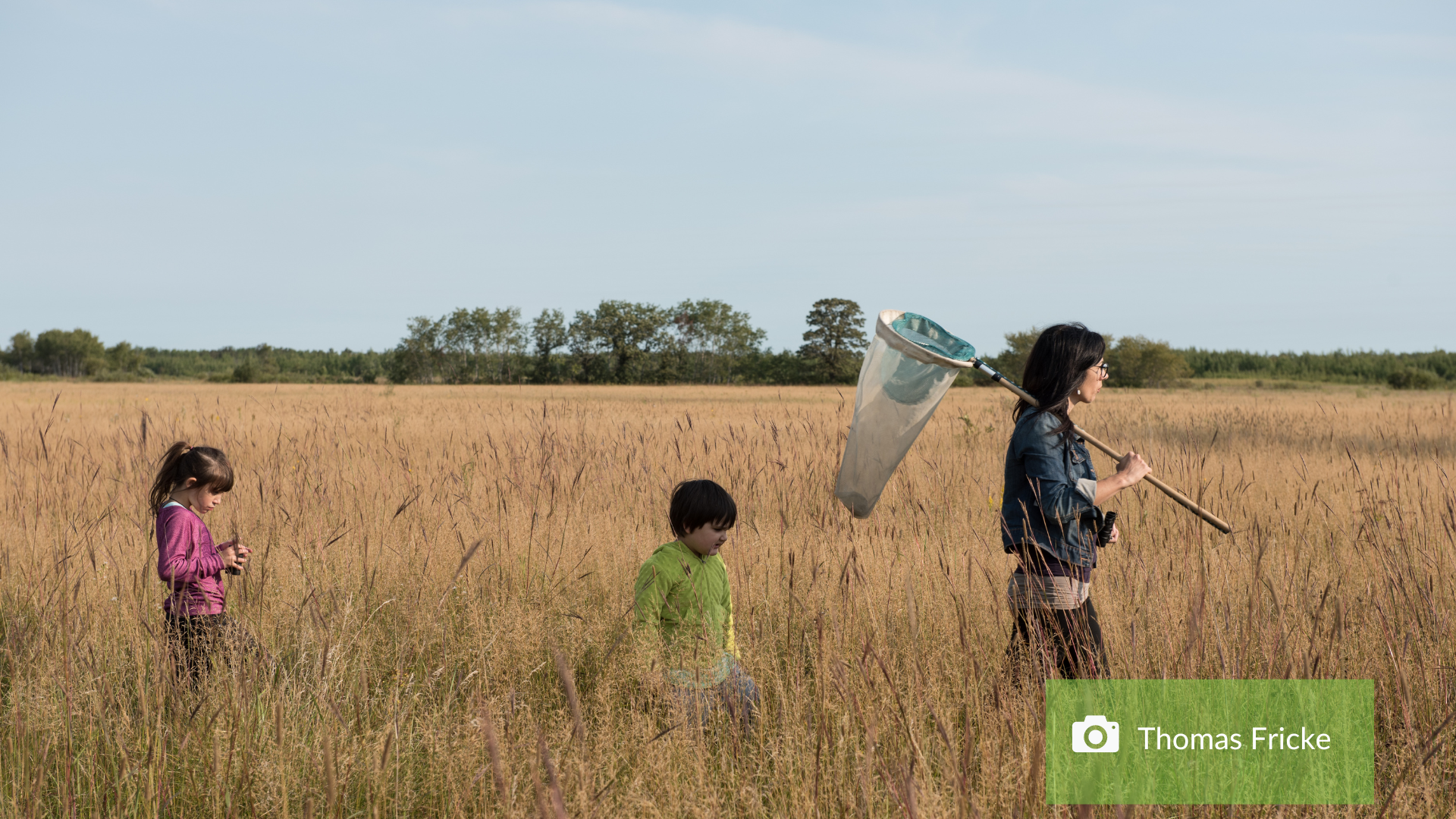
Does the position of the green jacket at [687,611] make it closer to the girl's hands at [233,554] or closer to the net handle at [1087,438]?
the net handle at [1087,438]

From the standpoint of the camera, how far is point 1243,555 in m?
3.95

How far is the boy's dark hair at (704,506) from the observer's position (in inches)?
103

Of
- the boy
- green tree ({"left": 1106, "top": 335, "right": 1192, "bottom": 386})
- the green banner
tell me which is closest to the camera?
the green banner

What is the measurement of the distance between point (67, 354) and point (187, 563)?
136614mm

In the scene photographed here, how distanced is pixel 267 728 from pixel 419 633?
0.77 meters

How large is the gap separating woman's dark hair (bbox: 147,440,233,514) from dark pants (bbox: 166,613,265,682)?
0.46 m

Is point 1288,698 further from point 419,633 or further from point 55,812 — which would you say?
point 55,812

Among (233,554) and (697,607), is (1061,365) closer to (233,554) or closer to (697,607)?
(697,607)

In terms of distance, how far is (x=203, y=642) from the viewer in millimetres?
2746

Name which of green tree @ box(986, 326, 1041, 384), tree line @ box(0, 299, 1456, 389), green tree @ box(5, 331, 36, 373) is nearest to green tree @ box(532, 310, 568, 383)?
tree line @ box(0, 299, 1456, 389)

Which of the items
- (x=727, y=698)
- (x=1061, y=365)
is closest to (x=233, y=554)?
(x=727, y=698)

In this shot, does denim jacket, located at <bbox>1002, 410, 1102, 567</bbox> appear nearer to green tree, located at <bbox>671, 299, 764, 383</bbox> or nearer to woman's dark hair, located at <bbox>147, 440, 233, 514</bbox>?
woman's dark hair, located at <bbox>147, 440, 233, 514</bbox>

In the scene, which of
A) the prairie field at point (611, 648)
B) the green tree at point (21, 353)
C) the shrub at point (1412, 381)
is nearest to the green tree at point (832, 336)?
the shrub at point (1412, 381)

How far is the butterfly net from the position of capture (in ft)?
8.89
